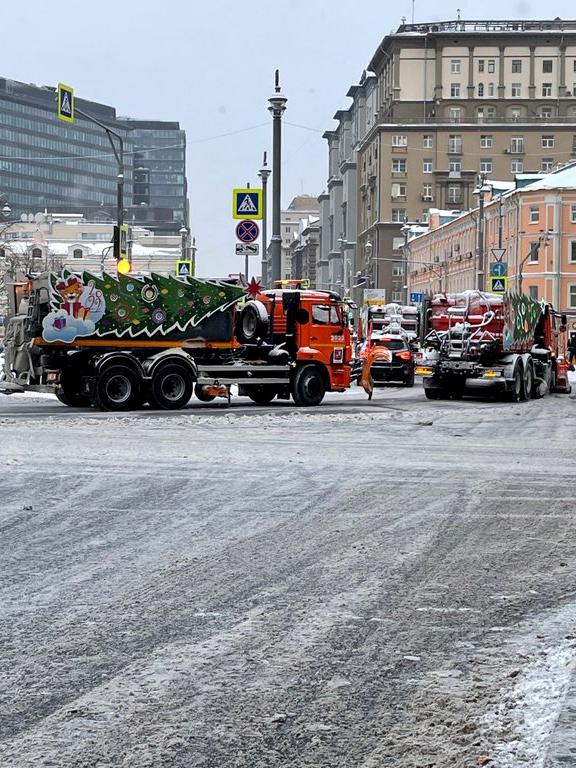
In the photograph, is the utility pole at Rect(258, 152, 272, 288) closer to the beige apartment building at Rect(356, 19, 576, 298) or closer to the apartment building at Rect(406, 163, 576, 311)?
the apartment building at Rect(406, 163, 576, 311)

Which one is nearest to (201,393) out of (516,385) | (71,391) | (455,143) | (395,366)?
(71,391)

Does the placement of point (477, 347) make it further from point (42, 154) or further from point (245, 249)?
point (42, 154)

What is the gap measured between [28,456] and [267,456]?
296 centimetres

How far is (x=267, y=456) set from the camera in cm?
1602

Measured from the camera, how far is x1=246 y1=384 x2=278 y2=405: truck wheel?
94.4ft

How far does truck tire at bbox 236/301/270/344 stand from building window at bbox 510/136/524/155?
113848 millimetres

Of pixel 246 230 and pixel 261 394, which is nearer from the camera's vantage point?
pixel 261 394

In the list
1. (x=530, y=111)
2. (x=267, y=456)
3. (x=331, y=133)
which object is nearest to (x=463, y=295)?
(x=267, y=456)

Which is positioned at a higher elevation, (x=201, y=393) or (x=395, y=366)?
(x=395, y=366)

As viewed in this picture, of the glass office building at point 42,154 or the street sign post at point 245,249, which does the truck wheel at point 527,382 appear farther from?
the glass office building at point 42,154

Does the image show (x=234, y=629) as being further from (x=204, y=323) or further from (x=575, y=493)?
(x=204, y=323)

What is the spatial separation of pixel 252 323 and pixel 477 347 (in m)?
6.63

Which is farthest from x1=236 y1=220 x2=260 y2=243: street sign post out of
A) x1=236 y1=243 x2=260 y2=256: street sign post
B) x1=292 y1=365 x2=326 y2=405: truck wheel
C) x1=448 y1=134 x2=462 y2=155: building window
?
x1=448 y1=134 x2=462 y2=155: building window

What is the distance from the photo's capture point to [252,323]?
28125mm
